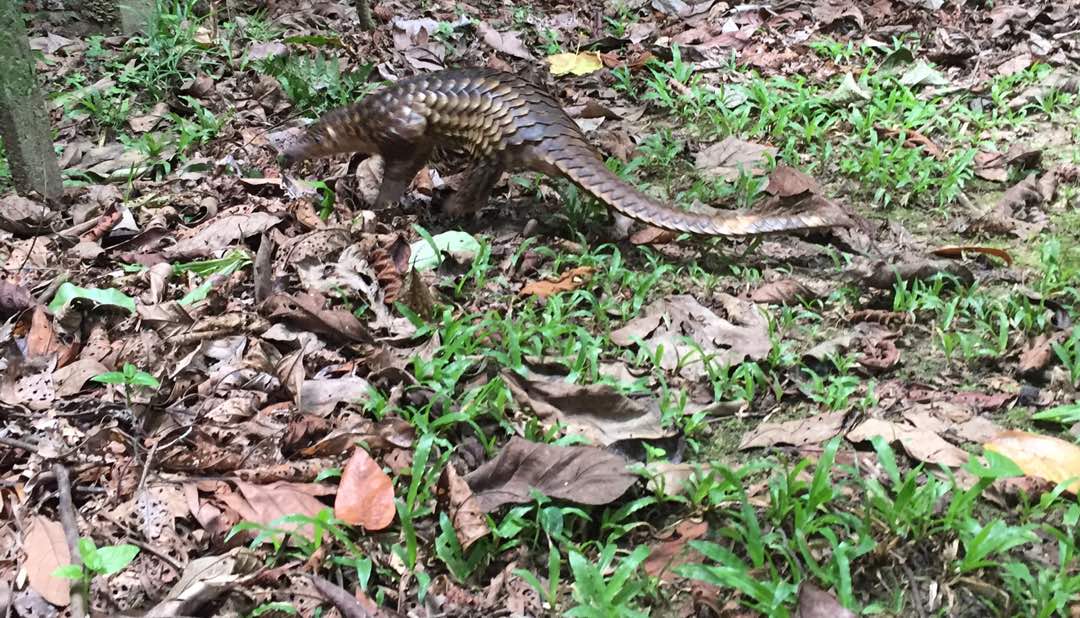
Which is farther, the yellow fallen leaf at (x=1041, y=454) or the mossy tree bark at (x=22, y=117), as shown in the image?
the mossy tree bark at (x=22, y=117)

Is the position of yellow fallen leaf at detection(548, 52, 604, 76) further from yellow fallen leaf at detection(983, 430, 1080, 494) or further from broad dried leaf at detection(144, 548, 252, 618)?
broad dried leaf at detection(144, 548, 252, 618)

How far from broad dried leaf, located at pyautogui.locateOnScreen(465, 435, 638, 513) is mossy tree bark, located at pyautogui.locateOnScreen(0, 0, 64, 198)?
8.95 feet

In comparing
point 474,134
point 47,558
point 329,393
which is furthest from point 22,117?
point 47,558

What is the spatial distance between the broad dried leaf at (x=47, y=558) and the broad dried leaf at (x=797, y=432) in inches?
75.8

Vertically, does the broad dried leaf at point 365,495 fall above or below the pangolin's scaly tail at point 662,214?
below

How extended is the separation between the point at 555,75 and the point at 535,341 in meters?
3.01

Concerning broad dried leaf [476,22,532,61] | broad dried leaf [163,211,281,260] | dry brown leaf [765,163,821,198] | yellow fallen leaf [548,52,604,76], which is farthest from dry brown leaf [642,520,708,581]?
broad dried leaf [476,22,532,61]

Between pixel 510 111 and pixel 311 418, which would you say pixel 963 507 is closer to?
pixel 311 418

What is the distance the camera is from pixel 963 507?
2277mm

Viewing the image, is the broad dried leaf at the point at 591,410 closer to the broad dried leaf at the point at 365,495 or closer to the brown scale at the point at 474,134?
the broad dried leaf at the point at 365,495

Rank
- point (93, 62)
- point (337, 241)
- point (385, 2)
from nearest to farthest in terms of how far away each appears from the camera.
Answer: point (337, 241) → point (93, 62) → point (385, 2)

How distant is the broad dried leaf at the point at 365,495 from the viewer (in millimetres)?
2410

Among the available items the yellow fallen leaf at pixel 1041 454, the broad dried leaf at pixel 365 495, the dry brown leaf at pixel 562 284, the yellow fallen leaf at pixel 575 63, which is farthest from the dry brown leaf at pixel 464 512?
the yellow fallen leaf at pixel 575 63

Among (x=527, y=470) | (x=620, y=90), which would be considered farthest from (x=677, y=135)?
(x=527, y=470)
